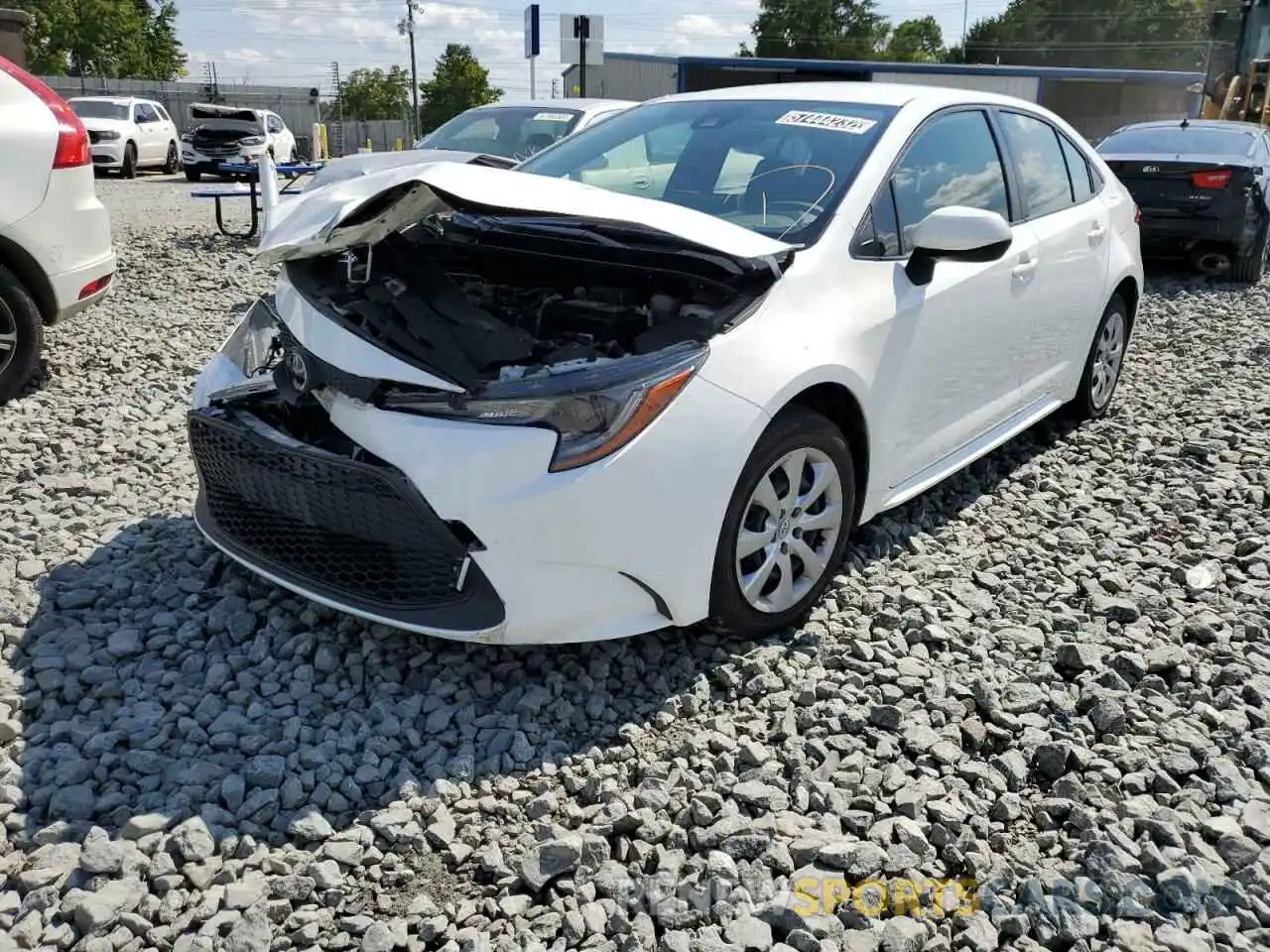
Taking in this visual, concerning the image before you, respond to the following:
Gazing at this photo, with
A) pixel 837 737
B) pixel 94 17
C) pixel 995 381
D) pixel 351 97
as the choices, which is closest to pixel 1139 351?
pixel 995 381

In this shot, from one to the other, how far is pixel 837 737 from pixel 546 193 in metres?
1.65

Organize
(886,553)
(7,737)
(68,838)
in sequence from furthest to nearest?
(886,553) → (7,737) → (68,838)

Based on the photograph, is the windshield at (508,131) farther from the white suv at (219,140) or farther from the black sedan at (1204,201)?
the white suv at (219,140)

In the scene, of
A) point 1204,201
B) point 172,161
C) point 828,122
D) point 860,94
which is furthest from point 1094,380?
point 172,161

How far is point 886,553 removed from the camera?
12.9 feet

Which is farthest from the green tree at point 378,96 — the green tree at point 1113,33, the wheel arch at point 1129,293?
the wheel arch at point 1129,293

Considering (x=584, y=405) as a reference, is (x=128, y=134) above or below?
above

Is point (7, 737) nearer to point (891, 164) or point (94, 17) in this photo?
point (891, 164)

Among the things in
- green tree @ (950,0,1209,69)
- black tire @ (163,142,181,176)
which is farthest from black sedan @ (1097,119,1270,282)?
green tree @ (950,0,1209,69)

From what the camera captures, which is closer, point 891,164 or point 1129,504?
point 891,164

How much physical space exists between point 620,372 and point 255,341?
55.2 inches

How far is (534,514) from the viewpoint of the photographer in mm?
2627

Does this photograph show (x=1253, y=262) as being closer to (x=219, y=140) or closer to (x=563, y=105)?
(x=563, y=105)

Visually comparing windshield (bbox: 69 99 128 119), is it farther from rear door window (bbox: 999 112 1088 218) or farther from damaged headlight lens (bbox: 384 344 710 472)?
damaged headlight lens (bbox: 384 344 710 472)
